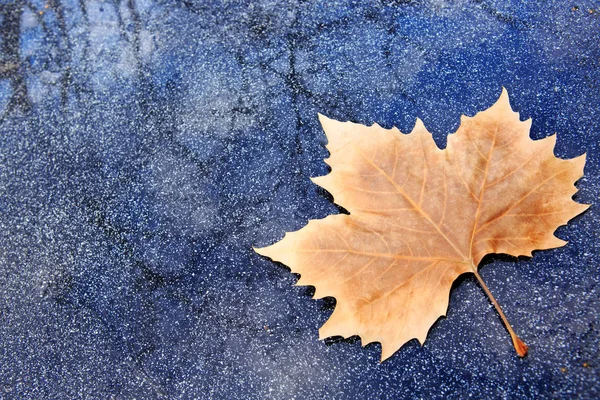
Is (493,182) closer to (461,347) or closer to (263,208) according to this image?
(461,347)

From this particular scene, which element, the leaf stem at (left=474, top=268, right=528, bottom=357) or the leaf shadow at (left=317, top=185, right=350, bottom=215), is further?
the leaf shadow at (left=317, top=185, right=350, bottom=215)

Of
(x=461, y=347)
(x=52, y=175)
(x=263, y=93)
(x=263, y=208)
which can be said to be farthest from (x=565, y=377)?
(x=52, y=175)

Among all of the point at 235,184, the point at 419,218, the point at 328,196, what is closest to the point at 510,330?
the point at 419,218

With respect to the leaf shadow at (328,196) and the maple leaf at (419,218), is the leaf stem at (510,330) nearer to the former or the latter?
the maple leaf at (419,218)

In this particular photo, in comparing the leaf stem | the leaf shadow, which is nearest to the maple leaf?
the leaf stem

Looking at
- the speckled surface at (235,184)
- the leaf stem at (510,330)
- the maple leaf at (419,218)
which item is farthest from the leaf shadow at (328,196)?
the leaf stem at (510,330)

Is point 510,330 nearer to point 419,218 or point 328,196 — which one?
point 419,218

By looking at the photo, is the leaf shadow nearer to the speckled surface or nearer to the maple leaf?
the speckled surface
